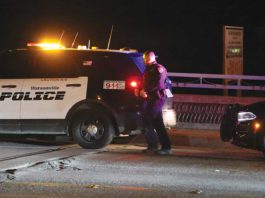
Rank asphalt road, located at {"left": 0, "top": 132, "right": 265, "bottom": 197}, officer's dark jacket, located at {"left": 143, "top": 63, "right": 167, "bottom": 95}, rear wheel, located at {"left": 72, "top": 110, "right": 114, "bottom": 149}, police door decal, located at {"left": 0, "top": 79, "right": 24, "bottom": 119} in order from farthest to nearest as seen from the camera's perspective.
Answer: police door decal, located at {"left": 0, "top": 79, "right": 24, "bottom": 119}
rear wheel, located at {"left": 72, "top": 110, "right": 114, "bottom": 149}
officer's dark jacket, located at {"left": 143, "top": 63, "right": 167, "bottom": 95}
asphalt road, located at {"left": 0, "top": 132, "right": 265, "bottom": 197}

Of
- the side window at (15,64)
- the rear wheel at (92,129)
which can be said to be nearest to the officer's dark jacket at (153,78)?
the rear wheel at (92,129)

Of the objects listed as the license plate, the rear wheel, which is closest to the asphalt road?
the rear wheel

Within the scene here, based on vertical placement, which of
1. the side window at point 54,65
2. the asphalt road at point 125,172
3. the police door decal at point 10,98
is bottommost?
the asphalt road at point 125,172

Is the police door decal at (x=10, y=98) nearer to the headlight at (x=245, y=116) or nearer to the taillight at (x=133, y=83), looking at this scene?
the taillight at (x=133, y=83)

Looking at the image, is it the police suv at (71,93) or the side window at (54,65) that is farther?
the side window at (54,65)

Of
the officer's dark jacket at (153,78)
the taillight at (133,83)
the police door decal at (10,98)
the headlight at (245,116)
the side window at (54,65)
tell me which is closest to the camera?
the headlight at (245,116)

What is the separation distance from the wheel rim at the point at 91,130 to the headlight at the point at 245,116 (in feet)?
7.15

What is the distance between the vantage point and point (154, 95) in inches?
407

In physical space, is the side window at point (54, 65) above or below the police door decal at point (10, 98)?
above

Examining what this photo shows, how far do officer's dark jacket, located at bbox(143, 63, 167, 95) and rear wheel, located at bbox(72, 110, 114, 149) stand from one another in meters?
0.88

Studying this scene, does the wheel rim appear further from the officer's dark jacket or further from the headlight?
the headlight

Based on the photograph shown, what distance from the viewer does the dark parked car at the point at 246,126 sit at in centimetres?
1004

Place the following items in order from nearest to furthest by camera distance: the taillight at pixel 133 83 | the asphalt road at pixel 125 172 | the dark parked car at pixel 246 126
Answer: the asphalt road at pixel 125 172 < the dark parked car at pixel 246 126 < the taillight at pixel 133 83

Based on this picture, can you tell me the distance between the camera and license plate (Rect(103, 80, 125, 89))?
10.6 m
